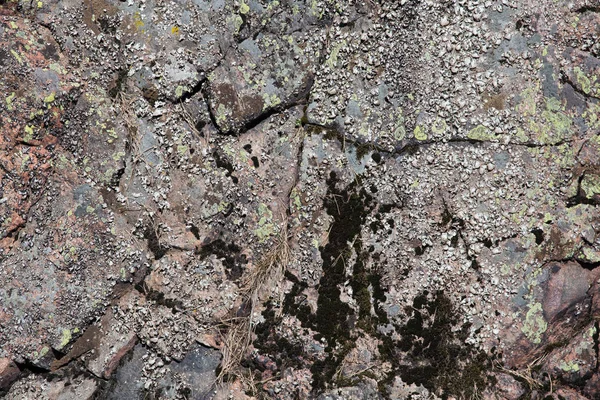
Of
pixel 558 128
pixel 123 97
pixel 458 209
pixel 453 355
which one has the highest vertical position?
pixel 123 97

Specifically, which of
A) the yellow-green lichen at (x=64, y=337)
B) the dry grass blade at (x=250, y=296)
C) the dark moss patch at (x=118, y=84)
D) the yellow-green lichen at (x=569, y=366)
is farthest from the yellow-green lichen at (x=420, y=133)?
the yellow-green lichen at (x=64, y=337)

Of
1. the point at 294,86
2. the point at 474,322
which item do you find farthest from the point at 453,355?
the point at 294,86

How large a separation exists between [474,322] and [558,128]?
2282 millimetres

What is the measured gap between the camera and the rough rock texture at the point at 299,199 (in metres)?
6.23

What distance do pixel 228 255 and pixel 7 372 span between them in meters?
2.69

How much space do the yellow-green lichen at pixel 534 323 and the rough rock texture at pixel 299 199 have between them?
2 centimetres

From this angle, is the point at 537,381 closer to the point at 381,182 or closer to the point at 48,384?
the point at 381,182

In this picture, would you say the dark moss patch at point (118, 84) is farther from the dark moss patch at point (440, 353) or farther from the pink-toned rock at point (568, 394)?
the pink-toned rock at point (568, 394)

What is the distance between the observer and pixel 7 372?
6301 millimetres

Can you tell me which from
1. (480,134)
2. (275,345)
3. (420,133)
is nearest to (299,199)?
(420,133)

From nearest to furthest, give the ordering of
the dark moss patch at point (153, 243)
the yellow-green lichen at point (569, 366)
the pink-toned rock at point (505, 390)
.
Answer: the pink-toned rock at point (505, 390) < the yellow-green lichen at point (569, 366) < the dark moss patch at point (153, 243)

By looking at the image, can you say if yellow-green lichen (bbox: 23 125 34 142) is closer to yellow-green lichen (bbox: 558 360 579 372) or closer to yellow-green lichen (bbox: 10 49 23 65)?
yellow-green lichen (bbox: 10 49 23 65)

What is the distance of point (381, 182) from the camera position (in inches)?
251

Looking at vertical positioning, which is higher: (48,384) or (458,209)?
(458,209)
